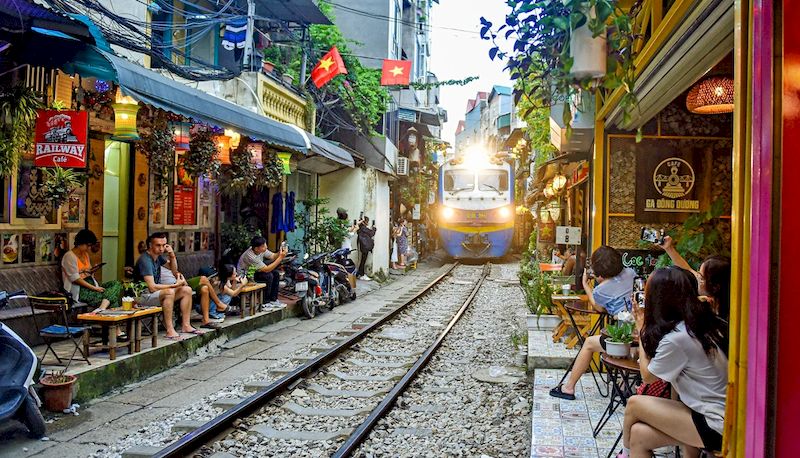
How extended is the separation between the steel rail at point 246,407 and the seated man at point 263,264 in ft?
7.06

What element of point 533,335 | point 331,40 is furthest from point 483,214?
point 533,335

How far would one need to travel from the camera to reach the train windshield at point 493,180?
77.1 ft

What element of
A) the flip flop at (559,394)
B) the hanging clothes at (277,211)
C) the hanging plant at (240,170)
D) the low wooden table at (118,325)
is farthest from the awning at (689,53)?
the hanging clothes at (277,211)

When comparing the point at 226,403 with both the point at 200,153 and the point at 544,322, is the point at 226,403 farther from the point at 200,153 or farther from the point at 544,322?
the point at 544,322

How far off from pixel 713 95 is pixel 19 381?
19.6 ft

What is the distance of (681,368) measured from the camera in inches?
131

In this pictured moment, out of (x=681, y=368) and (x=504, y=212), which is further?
(x=504, y=212)

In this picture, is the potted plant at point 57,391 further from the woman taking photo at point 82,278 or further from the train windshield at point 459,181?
the train windshield at point 459,181

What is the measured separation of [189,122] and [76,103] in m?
1.43

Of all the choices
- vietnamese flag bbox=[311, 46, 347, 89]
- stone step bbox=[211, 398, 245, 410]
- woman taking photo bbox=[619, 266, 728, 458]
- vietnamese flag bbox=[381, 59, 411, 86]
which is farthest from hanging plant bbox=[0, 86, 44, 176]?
vietnamese flag bbox=[381, 59, 411, 86]

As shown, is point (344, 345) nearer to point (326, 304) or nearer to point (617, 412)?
point (326, 304)

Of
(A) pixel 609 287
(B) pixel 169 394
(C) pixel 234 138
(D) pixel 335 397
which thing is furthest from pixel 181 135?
(A) pixel 609 287

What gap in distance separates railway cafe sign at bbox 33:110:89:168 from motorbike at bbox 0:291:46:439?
2.08m

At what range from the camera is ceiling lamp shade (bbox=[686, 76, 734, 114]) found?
526 centimetres
